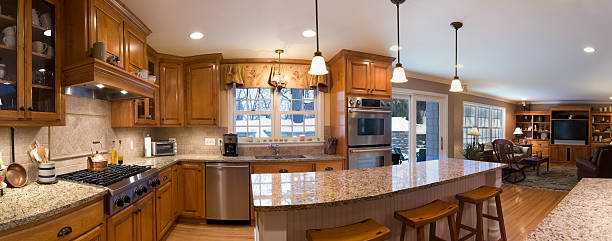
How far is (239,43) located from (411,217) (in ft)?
8.54

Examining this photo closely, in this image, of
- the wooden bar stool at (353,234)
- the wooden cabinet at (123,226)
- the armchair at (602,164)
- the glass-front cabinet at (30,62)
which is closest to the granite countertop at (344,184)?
A: the wooden bar stool at (353,234)

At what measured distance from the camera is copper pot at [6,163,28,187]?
6.05 ft

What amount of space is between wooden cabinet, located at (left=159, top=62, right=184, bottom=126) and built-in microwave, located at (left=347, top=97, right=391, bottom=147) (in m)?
2.30

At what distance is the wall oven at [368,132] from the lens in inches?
143

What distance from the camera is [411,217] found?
1.75 metres

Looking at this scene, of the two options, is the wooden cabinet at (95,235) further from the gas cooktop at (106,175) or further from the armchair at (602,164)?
the armchair at (602,164)

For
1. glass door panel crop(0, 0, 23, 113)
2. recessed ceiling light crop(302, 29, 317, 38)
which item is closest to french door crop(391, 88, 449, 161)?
recessed ceiling light crop(302, 29, 317, 38)

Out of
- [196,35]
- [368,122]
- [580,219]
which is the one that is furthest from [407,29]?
[196,35]

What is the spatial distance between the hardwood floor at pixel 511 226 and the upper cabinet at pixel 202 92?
4.50 ft

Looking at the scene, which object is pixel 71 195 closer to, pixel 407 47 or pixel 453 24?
pixel 453 24

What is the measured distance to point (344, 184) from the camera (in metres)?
1.86

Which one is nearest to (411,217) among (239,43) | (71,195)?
(71,195)

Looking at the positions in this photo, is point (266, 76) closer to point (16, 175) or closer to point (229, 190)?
point (229, 190)

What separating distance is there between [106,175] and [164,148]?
151cm
